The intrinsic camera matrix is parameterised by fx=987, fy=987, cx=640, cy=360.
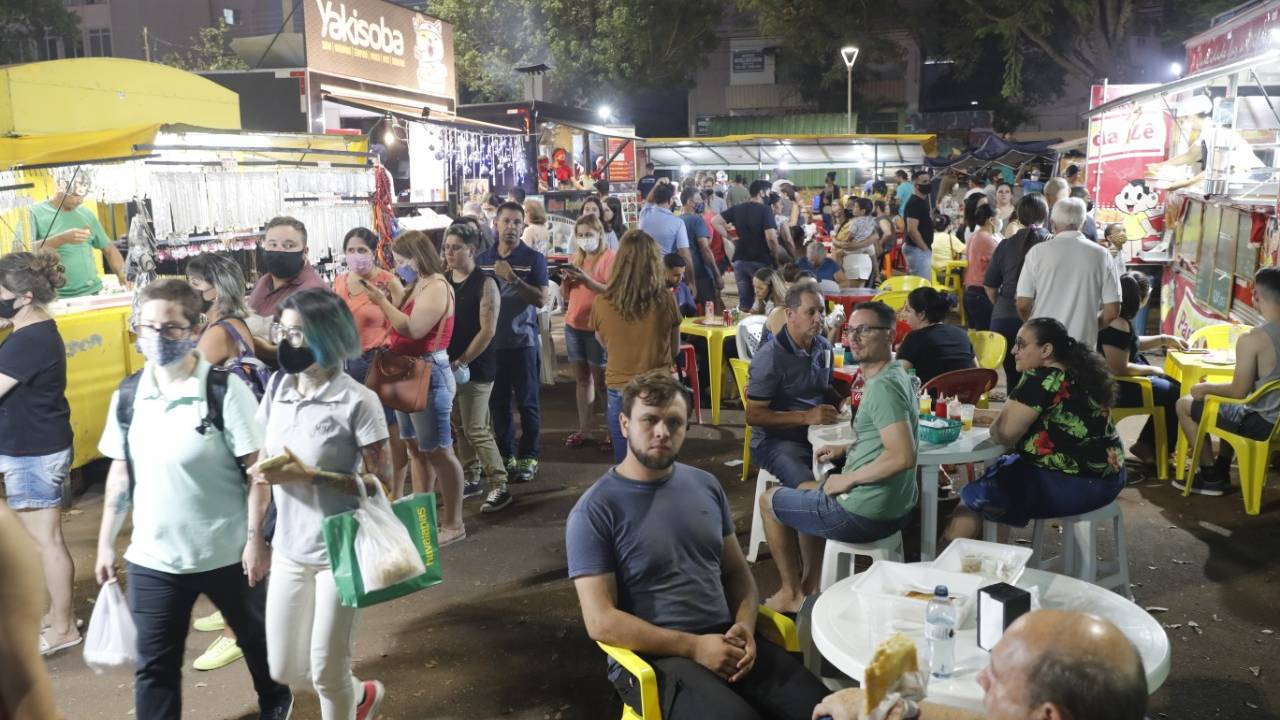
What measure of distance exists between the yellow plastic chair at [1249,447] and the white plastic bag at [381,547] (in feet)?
16.2

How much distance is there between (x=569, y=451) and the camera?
7512 millimetres

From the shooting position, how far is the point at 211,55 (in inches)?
1484

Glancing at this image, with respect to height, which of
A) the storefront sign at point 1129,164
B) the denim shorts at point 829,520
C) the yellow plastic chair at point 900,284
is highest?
the storefront sign at point 1129,164

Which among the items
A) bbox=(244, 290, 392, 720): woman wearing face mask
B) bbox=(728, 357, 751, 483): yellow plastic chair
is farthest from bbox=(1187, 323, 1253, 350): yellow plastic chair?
bbox=(244, 290, 392, 720): woman wearing face mask

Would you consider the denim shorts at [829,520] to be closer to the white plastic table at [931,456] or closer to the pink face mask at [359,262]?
the white plastic table at [931,456]

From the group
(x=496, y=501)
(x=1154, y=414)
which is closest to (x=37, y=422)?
(x=496, y=501)

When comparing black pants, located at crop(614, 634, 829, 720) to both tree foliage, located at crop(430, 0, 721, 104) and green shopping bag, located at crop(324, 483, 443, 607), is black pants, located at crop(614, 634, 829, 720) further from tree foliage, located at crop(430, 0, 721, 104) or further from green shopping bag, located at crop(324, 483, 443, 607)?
tree foliage, located at crop(430, 0, 721, 104)

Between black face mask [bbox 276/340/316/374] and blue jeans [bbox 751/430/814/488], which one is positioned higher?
black face mask [bbox 276/340/316/374]

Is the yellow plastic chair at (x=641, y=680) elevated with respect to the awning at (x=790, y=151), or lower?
lower

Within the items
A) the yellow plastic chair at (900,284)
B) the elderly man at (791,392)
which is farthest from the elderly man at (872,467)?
the yellow plastic chair at (900,284)

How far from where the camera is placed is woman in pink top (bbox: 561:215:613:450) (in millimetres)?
7277

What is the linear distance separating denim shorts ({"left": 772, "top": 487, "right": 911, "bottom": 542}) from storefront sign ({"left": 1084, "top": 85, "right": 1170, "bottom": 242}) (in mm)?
9179

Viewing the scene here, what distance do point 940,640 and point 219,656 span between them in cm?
317

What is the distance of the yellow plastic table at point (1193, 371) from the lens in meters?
6.39
